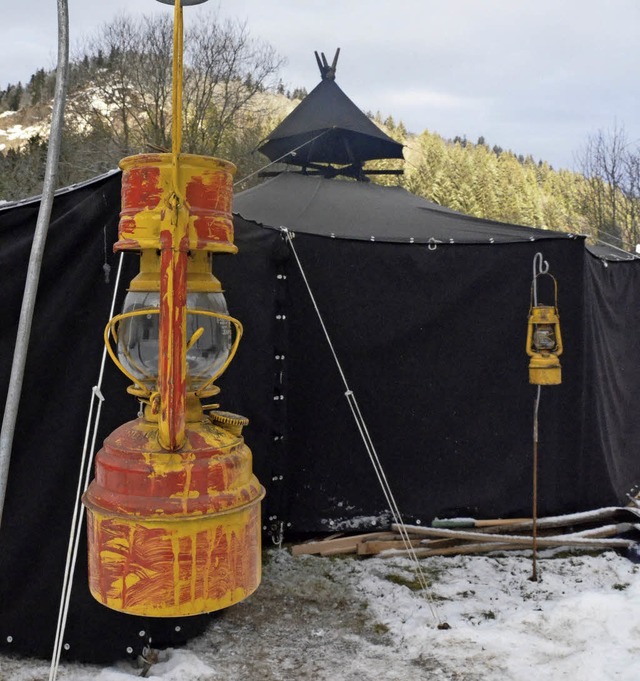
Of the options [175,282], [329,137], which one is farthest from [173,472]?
[329,137]

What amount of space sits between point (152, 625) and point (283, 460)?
1.46 m

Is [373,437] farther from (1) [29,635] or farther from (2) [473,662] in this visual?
(1) [29,635]

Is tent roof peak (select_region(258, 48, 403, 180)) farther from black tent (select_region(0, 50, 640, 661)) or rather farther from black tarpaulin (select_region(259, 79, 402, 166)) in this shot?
black tent (select_region(0, 50, 640, 661))

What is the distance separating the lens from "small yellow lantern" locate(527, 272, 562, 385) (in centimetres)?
420

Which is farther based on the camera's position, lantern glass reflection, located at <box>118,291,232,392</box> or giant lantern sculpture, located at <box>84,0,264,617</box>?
lantern glass reflection, located at <box>118,291,232,392</box>

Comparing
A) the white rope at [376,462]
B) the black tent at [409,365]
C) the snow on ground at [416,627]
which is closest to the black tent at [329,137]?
the black tent at [409,365]

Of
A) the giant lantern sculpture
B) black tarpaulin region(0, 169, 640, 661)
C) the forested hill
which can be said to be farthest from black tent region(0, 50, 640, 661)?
the forested hill

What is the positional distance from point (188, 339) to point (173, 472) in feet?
1.64

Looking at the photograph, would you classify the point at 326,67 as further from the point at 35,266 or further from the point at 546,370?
the point at 35,266

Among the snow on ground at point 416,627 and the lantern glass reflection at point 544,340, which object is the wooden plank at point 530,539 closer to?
the snow on ground at point 416,627

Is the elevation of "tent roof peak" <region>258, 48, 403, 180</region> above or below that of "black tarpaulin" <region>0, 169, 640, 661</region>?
above

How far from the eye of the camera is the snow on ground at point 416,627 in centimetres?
317

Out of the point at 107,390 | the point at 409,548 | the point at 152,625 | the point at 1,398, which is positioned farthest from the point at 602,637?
the point at 1,398

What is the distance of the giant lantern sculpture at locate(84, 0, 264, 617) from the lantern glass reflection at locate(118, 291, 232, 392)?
0.76 feet
